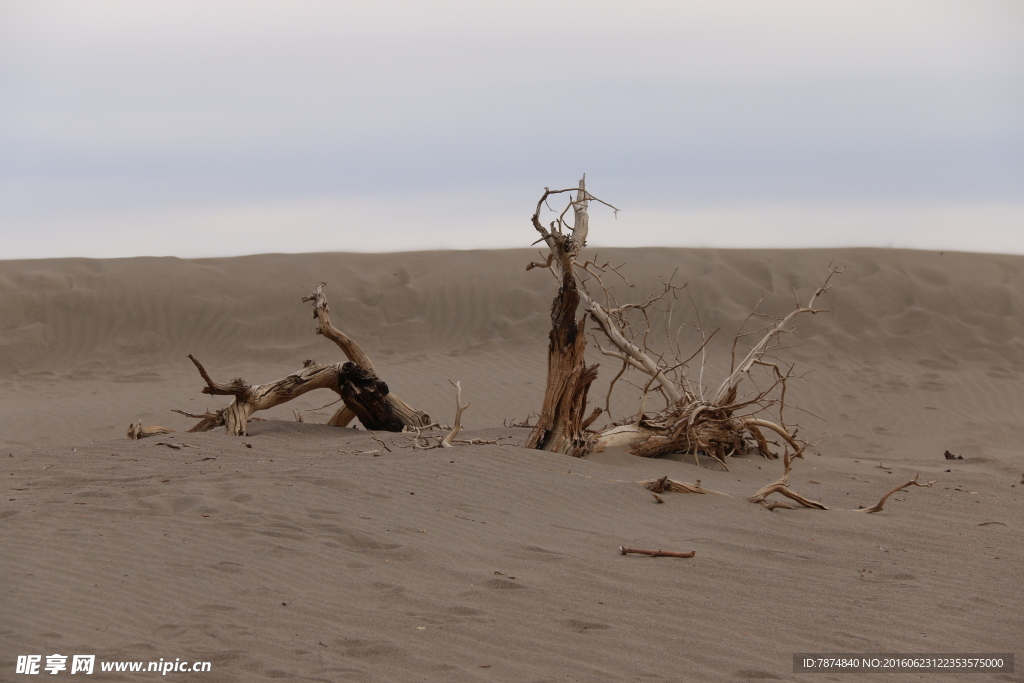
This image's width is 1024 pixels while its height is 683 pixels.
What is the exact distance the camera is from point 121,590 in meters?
3.11

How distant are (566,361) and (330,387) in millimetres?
2783

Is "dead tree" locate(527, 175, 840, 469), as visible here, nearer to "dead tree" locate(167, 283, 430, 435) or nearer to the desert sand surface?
the desert sand surface

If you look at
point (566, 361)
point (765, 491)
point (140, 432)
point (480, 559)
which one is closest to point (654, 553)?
point (480, 559)

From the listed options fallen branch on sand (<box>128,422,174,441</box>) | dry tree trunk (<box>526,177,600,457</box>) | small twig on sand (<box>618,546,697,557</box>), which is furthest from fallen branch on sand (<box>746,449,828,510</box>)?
fallen branch on sand (<box>128,422,174,441</box>)

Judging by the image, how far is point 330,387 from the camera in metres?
7.53

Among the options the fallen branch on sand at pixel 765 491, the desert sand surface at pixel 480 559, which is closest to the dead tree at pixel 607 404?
the desert sand surface at pixel 480 559

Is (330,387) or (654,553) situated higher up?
(330,387)

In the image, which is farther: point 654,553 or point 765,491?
point 765,491

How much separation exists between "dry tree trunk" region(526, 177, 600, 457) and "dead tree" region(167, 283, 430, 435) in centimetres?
197

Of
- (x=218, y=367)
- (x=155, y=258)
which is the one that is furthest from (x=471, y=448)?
(x=155, y=258)

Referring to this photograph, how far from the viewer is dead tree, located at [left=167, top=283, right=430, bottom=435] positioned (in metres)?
7.16

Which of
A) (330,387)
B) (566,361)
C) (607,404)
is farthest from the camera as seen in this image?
(330,387)

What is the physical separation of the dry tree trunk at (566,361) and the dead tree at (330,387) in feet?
6.47

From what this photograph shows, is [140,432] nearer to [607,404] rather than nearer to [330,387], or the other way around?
[330,387]
